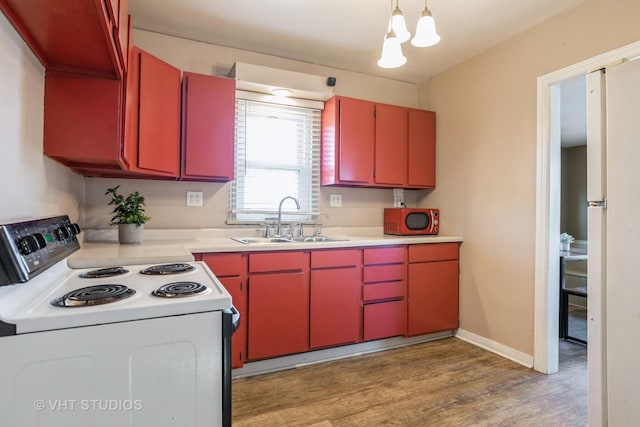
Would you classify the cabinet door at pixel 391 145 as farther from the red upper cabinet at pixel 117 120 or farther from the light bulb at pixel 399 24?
the red upper cabinet at pixel 117 120

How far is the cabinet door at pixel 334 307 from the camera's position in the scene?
2.54 meters

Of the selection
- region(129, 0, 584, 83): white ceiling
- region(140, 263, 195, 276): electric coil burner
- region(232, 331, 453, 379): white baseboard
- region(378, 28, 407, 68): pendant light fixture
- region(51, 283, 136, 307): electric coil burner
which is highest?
region(129, 0, 584, 83): white ceiling

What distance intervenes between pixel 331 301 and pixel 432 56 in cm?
224

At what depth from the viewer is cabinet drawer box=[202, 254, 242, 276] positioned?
221 centimetres

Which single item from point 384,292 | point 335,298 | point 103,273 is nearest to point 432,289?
point 384,292

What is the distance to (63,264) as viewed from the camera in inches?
56.8

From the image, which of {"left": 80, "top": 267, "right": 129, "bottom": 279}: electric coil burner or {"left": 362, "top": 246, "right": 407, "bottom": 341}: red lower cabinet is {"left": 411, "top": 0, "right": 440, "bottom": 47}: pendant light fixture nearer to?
{"left": 362, "top": 246, "right": 407, "bottom": 341}: red lower cabinet

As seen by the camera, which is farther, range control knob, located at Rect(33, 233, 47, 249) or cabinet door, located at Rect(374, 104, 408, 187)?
cabinet door, located at Rect(374, 104, 408, 187)

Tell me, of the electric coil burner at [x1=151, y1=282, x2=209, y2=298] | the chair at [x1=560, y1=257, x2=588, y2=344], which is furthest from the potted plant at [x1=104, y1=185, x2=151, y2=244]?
the chair at [x1=560, y1=257, x2=588, y2=344]

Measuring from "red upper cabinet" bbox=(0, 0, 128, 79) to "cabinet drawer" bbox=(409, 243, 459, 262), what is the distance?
92.2 inches

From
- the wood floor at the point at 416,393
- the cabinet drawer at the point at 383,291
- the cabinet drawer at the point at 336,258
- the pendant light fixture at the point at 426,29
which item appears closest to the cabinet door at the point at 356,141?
the cabinet drawer at the point at 336,258

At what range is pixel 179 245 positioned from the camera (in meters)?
2.21

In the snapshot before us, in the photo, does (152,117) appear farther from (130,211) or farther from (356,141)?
(356,141)

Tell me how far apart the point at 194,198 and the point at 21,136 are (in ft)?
4.99
